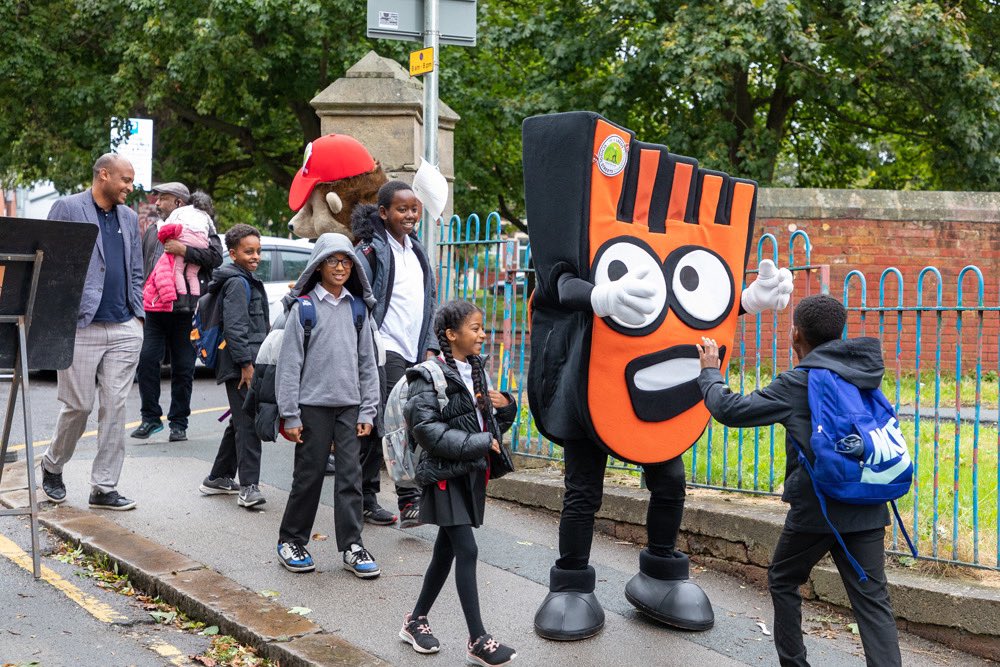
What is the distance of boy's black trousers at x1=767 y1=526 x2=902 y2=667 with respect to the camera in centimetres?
382

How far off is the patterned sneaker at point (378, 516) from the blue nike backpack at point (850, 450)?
279cm

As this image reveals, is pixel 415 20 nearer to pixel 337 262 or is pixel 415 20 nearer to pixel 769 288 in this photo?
pixel 337 262

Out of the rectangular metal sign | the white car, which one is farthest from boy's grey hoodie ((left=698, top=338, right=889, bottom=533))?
the white car

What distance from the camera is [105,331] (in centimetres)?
593

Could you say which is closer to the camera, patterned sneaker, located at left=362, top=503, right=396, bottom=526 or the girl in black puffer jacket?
the girl in black puffer jacket

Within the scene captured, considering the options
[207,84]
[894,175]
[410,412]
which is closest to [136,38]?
[207,84]

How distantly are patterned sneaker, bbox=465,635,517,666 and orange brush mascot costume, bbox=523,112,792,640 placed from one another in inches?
13.7

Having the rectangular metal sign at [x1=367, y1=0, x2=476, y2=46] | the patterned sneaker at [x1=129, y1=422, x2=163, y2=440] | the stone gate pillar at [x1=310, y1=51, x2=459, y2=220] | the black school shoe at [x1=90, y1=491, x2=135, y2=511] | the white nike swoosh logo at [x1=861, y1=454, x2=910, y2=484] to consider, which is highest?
the rectangular metal sign at [x1=367, y1=0, x2=476, y2=46]

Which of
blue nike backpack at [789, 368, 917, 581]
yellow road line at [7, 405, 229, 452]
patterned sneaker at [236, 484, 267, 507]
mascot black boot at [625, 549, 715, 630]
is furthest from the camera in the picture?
yellow road line at [7, 405, 229, 452]

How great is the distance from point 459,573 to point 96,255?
2.95 meters

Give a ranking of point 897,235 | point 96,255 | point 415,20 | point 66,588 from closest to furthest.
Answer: point 66,588 < point 96,255 < point 415,20 < point 897,235

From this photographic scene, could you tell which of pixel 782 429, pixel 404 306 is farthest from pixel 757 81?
pixel 404 306

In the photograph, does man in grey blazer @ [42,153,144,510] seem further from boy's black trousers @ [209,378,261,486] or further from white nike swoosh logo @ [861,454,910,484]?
white nike swoosh logo @ [861,454,910,484]

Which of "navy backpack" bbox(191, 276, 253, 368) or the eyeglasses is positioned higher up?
the eyeglasses
